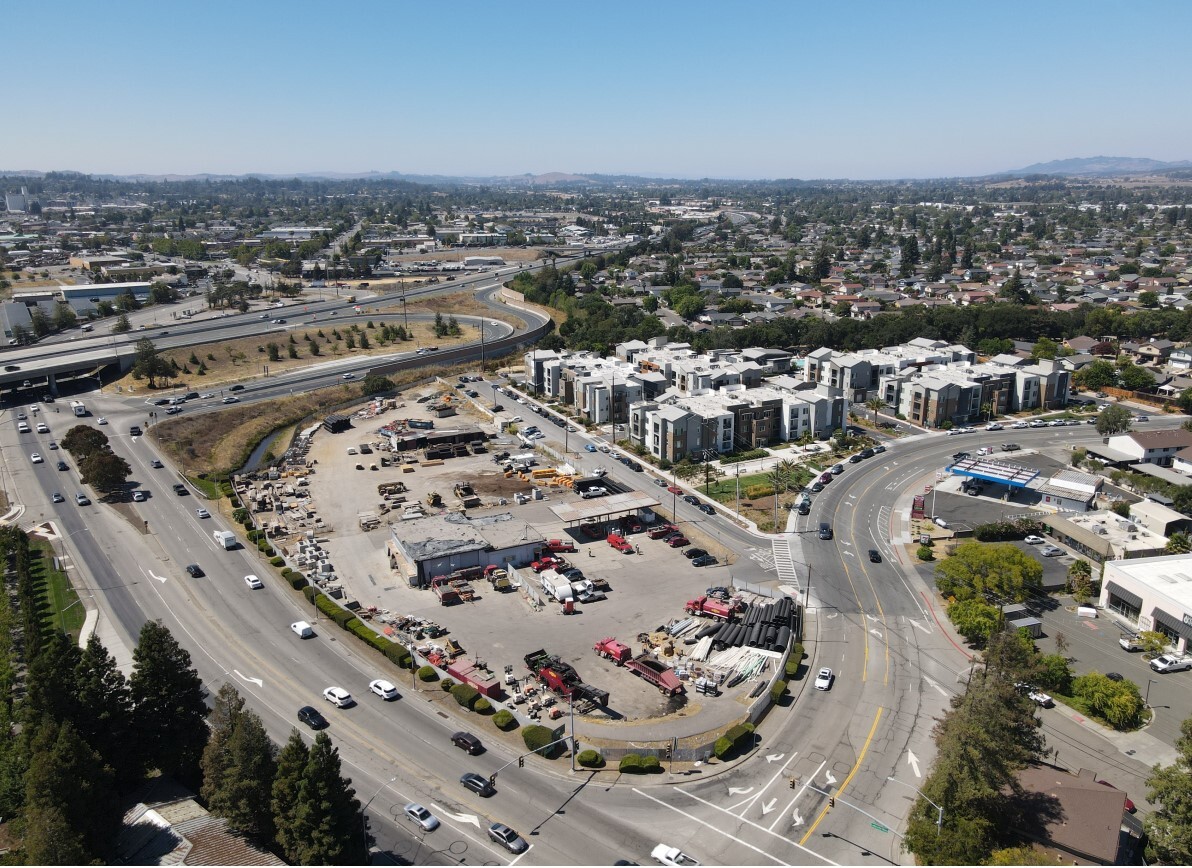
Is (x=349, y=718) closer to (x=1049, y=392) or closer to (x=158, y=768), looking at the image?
(x=158, y=768)

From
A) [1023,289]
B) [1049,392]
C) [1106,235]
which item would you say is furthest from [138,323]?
A: [1106,235]

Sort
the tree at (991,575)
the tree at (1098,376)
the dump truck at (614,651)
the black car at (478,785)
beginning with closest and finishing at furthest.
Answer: the black car at (478,785) < the dump truck at (614,651) < the tree at (991,575) < the tree at (1098,376)

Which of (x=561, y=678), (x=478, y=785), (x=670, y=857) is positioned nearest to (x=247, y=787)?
(x=478, y=785)

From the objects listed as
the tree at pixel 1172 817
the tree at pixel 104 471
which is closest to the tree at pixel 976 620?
the tree at pixel 1172 817

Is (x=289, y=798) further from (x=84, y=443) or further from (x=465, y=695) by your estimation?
(x=84, y=443)

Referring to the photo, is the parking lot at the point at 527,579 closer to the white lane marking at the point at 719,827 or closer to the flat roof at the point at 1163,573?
the white lane marking at the point at 719,827

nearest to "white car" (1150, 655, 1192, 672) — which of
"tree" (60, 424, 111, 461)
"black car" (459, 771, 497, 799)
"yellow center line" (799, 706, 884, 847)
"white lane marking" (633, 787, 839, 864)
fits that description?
"yellow center line" (799, 706, 884, 847)
